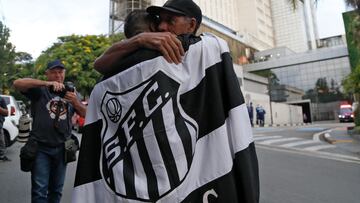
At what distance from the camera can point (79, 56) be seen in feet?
81.6

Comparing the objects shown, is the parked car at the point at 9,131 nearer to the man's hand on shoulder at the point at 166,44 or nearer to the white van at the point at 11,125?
the white van at the point at 11,125

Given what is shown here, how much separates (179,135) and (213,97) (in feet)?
0.69

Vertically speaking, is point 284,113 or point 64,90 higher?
point 284,113

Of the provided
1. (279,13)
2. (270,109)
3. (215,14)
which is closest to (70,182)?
(270,109)

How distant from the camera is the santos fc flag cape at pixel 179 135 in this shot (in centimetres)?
128

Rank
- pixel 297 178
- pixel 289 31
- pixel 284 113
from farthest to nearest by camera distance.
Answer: pixel 289 31 → pixel 284 113 → pixel 297 178

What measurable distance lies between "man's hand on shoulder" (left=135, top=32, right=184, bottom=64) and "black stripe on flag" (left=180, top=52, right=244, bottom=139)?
14 centimetres

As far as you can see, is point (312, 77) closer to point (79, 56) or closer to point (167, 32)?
point (79, 56)

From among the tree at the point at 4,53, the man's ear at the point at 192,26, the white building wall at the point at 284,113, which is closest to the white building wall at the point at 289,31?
the white building wall at the point at 284,113

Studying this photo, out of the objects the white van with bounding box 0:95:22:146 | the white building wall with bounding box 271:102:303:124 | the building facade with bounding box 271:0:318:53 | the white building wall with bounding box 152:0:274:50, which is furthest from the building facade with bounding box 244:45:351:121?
the white van with bounding box 0:95:22:146

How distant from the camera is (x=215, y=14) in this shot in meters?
69.8

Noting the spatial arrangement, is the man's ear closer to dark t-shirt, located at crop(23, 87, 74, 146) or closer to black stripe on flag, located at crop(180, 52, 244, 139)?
black stripe on flag, located at crop(180, 52, 244, 139)

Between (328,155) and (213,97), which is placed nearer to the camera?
(213,97)

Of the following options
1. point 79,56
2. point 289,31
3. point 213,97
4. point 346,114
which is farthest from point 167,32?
point 289,31
